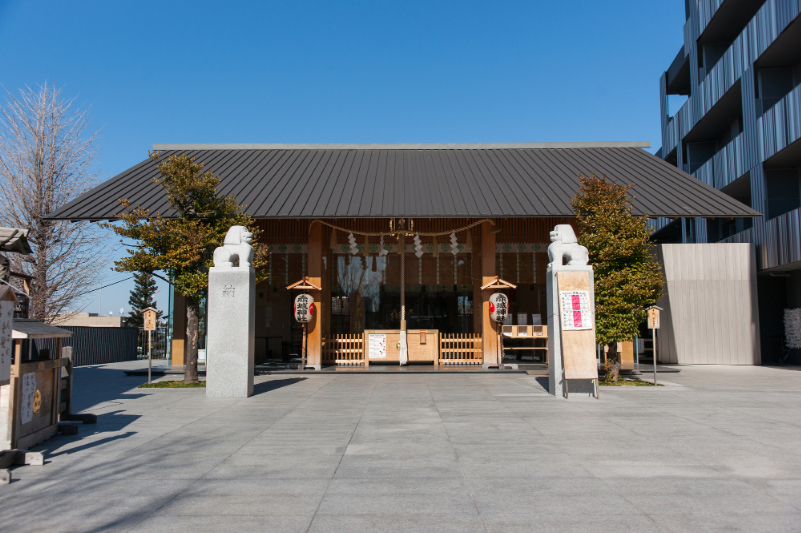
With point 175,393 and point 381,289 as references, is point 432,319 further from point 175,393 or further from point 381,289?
point 175,393

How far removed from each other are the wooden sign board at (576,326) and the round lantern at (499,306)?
5833 mm

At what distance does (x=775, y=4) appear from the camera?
20.0 m

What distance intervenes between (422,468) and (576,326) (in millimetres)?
6587

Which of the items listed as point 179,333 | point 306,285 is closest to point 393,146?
point 306,285

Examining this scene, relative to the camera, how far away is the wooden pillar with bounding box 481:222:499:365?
17750mm

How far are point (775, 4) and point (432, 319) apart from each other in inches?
681

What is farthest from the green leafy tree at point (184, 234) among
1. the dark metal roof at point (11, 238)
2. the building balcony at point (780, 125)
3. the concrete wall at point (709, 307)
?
the building balcony at point (780, 125)

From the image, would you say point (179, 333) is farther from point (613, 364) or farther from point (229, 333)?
point (613, 364)

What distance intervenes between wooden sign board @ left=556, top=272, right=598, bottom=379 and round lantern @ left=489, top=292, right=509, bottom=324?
5.83 metres

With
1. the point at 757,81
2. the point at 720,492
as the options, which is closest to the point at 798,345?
the point at 757,81

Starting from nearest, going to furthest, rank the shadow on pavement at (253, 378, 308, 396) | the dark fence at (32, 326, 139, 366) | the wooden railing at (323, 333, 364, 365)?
the shadow on pavement at (253, 378, 308, 396)
the wooden railing at (323, 333, 364, 365)
the dark fence at (32, 326, 139, 366)

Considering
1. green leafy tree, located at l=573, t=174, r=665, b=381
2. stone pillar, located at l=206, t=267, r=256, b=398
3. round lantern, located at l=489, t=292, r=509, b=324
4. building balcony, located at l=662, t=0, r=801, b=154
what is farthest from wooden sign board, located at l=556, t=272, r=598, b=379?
building balcony, located at l=662, t=0, r=801, b=154

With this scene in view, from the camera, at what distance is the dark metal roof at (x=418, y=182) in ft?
56.2

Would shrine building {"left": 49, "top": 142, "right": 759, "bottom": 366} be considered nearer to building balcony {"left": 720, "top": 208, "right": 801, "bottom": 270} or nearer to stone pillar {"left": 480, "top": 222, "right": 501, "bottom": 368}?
stone pillar {"left": 480, "top": 222, "right": 501, "bottom": 368}
